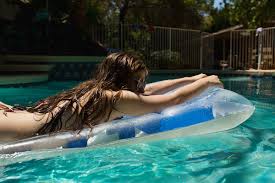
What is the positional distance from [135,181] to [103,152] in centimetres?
66

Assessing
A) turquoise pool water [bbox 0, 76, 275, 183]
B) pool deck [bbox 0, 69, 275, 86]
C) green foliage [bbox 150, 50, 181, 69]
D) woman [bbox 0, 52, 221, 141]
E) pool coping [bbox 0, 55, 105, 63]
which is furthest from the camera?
green foliage [bbox 150, 50, 181, 69]

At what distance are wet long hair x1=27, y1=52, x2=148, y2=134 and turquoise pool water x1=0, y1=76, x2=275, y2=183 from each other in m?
0.25

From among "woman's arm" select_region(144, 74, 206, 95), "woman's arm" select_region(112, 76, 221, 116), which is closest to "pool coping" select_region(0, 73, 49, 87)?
"woman's arm" select_region(144, 74, 206, 95)

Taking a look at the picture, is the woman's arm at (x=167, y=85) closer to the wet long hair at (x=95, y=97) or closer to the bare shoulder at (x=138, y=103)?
the bare shoulder at (x=138, y=103)

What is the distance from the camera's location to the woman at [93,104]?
3049mm

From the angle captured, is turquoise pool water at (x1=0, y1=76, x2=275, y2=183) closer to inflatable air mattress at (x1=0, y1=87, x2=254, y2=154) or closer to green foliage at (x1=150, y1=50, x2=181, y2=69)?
inflatable air mattress at (x1=0, y1=87, x2=254, y2=154)

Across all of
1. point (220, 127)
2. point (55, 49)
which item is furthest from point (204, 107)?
point (55, 49)

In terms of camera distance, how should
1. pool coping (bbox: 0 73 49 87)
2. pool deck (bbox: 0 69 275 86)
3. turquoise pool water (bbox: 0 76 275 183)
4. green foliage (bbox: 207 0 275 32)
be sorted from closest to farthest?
1. turquoise pool water (bbox: 0 76 275 183)
2. pool coping (bbox: 0 73 49 87)
3. pool deck (bbox: 0 69 275 86)
4. green foliage (bbox: 207 0 275 32)

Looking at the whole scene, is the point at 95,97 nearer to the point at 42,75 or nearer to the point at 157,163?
the point at 157,163

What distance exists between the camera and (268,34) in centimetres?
1709

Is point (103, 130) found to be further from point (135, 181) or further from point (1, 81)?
point (1, 81)

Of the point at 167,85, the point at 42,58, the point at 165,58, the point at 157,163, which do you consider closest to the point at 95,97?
the point at 157,163

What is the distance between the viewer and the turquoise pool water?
9.64 feet

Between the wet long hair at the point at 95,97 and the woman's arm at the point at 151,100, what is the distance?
0.06 metres
